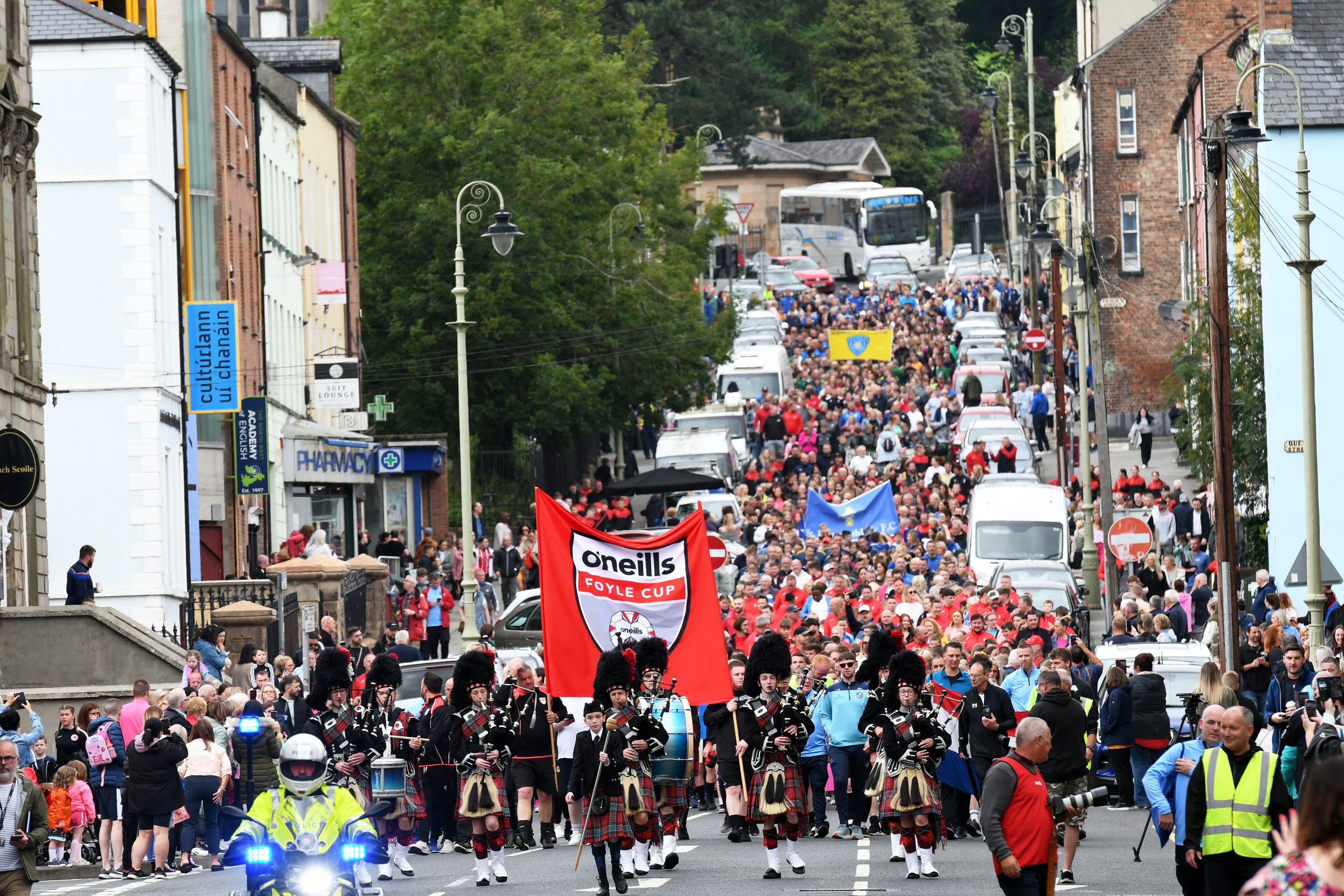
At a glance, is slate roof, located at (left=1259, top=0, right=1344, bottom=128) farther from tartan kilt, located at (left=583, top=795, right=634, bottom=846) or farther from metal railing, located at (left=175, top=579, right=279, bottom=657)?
tartan kilt, located at (left=583, top=795, right=634, bottom=846)

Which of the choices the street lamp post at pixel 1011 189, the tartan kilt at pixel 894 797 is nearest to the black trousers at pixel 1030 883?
the tartan kilt at pixel 894 797

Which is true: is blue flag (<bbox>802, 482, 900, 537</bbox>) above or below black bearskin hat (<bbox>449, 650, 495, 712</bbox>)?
above

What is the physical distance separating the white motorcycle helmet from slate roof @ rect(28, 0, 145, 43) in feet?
95.6

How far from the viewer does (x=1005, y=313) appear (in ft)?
284

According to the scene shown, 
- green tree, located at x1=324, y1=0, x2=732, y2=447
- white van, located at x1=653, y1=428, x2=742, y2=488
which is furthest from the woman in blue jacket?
green tree, located at x1=324, y1=0, x2=732, y2=447

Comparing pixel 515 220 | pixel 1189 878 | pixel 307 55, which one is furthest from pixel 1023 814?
pixel 307 55

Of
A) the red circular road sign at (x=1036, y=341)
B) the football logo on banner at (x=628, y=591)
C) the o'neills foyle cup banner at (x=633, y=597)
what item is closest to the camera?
the o'neills foyle cup banner at (x=633, y=597)

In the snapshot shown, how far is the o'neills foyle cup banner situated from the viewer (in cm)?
2164

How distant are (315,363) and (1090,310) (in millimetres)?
15715

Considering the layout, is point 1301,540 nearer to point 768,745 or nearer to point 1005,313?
point 768,745

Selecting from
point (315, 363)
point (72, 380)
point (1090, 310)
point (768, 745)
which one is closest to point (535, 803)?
point (768, 745)

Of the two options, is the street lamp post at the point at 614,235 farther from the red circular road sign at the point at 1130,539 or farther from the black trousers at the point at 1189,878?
the black trousers at the point at 1189,878

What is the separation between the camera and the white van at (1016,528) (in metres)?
41.1

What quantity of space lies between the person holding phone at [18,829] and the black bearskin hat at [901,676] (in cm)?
664
